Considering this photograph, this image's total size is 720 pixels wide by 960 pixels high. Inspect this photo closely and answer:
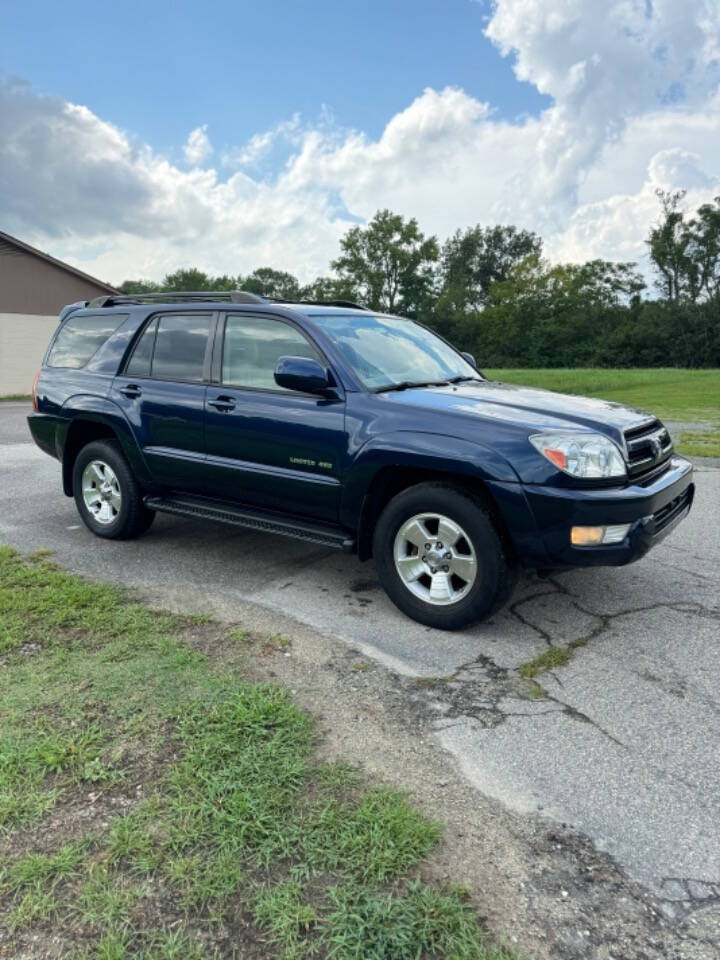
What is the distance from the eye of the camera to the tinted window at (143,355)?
5227mm

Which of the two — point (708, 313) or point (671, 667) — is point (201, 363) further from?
point (708, 313)

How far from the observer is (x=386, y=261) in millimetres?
71688

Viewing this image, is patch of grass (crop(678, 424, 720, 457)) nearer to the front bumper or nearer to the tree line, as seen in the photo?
the front bumper

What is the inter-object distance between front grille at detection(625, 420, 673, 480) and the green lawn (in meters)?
6.26

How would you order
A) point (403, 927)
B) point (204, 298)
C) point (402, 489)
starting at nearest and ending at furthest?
point (403, 927) < point (402, 489) < point (204, 298)

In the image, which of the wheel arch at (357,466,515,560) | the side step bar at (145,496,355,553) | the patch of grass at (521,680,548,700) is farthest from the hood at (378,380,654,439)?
the patch of grass at (521,680,548,700)

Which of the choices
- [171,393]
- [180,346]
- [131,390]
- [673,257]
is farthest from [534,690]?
[673,257]

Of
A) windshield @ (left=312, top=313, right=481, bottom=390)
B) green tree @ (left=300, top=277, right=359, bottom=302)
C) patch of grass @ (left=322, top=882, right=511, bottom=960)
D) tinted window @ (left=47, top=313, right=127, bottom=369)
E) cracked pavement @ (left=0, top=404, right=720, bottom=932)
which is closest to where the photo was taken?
patch of grass @ (left=322, top=882, right=511, bottom=960)

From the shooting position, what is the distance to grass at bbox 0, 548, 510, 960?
1877mm

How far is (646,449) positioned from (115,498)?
3882 mm

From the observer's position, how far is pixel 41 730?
2.79 m

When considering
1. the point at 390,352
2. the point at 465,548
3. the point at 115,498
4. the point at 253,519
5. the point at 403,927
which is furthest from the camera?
the point at 115,498

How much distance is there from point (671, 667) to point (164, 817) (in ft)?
8.11

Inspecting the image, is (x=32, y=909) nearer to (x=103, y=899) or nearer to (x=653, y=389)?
(x=103, y=899)
